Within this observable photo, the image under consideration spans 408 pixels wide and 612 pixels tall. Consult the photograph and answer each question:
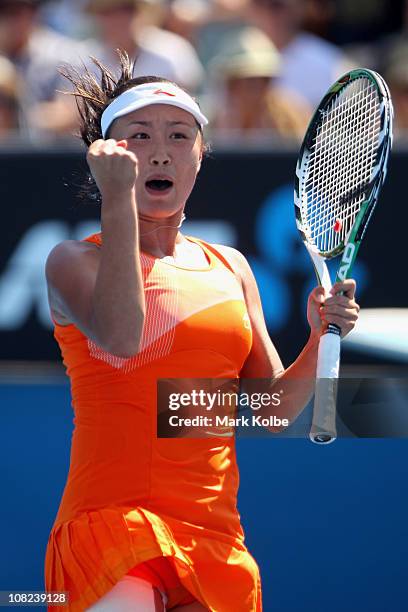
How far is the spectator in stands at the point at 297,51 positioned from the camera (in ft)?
22.2

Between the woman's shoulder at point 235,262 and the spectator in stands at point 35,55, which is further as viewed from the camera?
the spectator in stands at point 35,55

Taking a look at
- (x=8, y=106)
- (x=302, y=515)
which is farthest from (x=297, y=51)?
(x=302, y=515)

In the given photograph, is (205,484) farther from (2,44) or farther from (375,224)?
(2,44)

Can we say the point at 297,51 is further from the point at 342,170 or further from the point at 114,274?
the point at 114,274

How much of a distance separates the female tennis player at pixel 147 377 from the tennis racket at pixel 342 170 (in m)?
0.19

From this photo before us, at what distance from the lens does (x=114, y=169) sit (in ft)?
8.19

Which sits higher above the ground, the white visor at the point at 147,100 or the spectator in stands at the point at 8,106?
the spectator in stands at the point at 8,106

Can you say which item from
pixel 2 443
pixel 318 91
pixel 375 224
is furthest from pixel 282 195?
pixel 318 91

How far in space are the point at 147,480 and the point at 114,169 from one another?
707 mm

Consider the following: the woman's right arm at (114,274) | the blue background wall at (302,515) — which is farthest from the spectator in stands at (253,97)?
the woman's right arm at (114,274)

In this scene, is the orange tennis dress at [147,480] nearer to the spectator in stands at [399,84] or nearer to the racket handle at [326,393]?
the racket handle at [326,393]

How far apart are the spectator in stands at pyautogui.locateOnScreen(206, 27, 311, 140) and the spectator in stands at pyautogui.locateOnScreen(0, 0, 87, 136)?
0.87m

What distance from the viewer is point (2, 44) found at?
23.1 ft

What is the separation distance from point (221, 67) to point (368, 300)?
192cm
